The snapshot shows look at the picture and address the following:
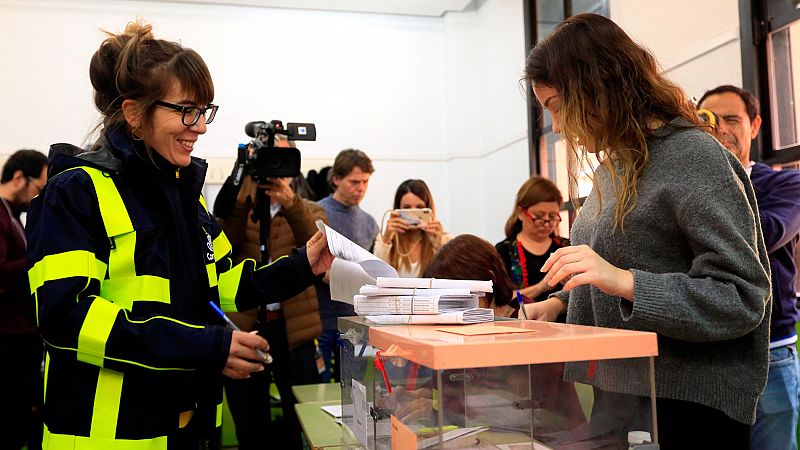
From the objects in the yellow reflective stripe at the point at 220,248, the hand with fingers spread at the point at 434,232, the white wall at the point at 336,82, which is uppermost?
the white wall at the point at 336,82

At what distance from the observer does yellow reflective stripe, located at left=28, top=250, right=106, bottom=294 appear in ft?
3.55

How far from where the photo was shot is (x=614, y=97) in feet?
3.63

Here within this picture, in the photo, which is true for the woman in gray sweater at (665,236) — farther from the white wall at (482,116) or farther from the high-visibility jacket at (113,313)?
the white wall at (482,116)

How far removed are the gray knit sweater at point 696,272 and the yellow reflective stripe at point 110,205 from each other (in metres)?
0.79

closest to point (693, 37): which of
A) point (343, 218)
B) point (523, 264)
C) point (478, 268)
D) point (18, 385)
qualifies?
point (523, 264)

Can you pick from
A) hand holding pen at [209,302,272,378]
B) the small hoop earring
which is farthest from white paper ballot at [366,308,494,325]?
the small hoop earring

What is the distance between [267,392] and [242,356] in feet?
4.87

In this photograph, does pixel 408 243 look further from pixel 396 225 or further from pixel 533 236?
pixel 533 236

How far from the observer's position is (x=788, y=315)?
1.88 m

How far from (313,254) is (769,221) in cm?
126

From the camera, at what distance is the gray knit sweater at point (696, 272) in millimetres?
962

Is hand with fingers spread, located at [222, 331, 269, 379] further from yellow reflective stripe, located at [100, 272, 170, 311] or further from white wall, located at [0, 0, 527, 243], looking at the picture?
white wall, located at [0, 0, 527, 243]

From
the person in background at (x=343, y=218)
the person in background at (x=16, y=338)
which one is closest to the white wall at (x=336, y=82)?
the person in background at (x=343, y=218)

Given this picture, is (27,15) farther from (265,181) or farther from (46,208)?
(46,208)
